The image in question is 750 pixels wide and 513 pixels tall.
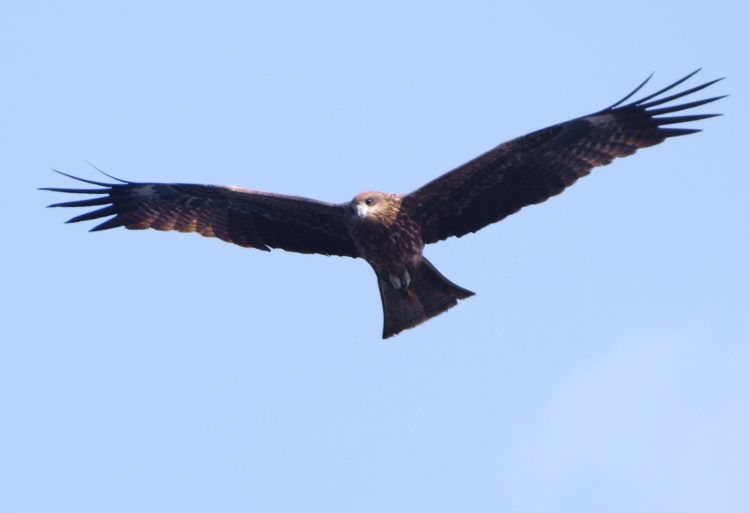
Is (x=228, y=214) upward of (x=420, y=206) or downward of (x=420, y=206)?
upward

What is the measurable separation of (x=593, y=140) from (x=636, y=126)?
39 cm

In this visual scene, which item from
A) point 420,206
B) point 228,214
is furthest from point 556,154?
point 228,214

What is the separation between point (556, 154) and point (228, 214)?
10.5ft

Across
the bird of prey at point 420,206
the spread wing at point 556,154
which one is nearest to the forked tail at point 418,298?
the bird of prey at point 420,206

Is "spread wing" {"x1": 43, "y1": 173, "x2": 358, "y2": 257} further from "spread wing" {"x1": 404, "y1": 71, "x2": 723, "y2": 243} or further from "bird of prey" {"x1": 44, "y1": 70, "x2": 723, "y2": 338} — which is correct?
"spread wing" {"x1": 404, "y1": 71, "x2": 723, "y2": 243}

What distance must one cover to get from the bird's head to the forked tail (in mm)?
570

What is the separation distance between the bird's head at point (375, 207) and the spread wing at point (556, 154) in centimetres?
21

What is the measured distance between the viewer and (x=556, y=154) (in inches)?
524

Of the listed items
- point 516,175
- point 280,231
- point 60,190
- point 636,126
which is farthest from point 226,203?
point 636,126

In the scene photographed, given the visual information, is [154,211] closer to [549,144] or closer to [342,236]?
[342,236]

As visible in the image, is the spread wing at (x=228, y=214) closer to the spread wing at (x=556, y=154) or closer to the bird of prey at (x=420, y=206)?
the bird of prey at (x=420, y=206)

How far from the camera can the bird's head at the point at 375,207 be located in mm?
13383

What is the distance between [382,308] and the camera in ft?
45.6

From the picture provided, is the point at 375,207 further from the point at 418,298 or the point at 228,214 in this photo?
the point at 228,214
